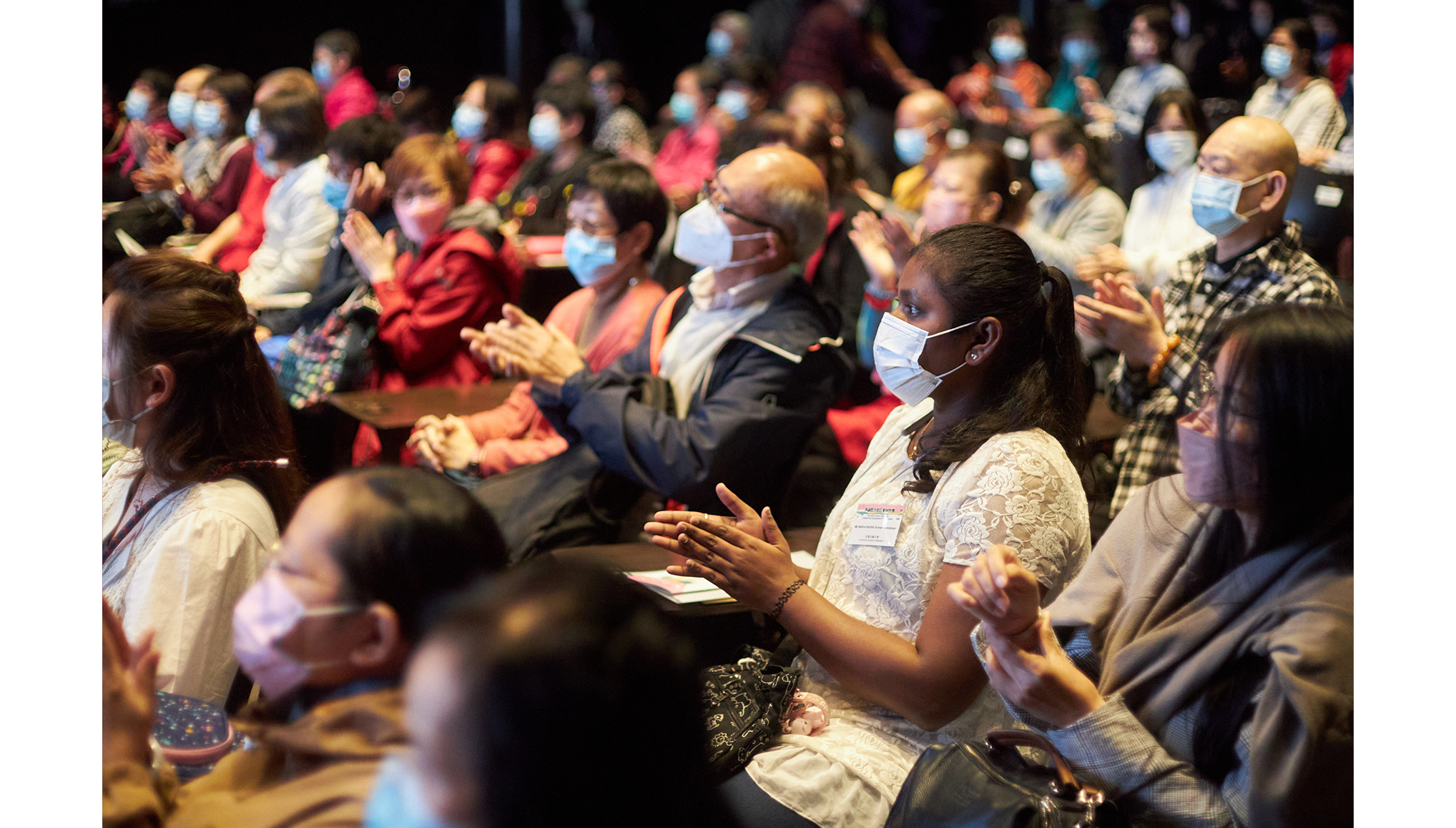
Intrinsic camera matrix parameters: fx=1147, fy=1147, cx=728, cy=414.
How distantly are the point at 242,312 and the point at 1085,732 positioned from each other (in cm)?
148

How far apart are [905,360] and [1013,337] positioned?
0.19 metres

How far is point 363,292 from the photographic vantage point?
156 inches

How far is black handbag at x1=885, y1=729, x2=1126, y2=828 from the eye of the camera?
4.40 feet

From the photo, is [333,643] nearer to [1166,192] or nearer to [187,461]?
[187,461]

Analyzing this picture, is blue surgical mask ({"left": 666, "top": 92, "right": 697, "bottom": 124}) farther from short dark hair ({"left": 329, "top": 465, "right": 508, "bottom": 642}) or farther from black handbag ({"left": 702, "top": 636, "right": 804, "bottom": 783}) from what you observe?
short dark hair ({"left": 329, "top": 465, "right": 508, "bottom": 642})

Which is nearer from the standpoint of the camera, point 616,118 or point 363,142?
point 363,142

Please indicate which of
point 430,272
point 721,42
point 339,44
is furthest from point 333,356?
point 721,42

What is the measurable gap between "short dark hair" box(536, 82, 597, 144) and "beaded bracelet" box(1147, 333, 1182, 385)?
4.97 meters

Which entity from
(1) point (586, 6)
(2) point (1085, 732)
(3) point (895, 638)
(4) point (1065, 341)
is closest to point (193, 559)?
(3) point (895, 638)

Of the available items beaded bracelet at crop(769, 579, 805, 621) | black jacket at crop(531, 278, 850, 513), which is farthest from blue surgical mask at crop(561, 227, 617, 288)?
beaded bracelet at crop(769, 579, 805, 621)

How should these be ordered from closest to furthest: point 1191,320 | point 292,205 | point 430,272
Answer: point 1191,320 < point 430,272 < point 292,205

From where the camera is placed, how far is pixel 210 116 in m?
6.64

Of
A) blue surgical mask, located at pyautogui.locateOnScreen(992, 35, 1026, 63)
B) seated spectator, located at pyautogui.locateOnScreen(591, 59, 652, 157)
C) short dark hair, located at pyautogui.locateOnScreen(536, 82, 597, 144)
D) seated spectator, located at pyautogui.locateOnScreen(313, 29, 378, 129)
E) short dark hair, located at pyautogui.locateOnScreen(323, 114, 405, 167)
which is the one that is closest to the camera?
short dark hair, located at pyautogui.locateOnScreen(323, 114, 405, 167)

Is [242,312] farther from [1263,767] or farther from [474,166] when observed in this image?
A: [474,166]
